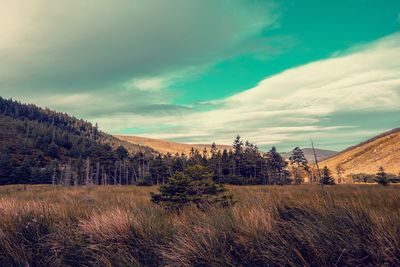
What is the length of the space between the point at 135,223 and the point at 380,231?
Answer: 3281mm

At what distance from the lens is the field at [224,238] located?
318cm

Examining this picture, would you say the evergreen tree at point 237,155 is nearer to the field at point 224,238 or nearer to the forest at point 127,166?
the forest at point 127,166

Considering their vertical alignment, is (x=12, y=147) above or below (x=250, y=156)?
above

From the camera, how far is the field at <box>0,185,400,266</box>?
3184 millimetres

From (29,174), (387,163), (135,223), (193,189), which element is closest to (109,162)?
(29,174)

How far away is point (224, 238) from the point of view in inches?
154

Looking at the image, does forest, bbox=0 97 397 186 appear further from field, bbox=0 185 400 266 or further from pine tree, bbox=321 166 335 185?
field, bbox=0 185 400 266

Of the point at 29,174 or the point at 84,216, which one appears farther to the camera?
the point at 29,174

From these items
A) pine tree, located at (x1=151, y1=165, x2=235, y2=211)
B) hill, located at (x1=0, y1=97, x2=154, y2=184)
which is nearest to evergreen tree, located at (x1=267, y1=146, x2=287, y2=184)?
hill, located at (x1=0, y1=97, x2=154, y2=184)

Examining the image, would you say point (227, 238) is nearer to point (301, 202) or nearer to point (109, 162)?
point (301, 202)

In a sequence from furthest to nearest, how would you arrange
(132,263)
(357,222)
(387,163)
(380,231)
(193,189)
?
(387,163) → (193,189) → (132,263) → (357,222) → (380,231)

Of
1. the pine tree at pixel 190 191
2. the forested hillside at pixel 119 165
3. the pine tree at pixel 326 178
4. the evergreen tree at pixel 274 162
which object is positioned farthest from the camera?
the evergreen tree at pixel 274 162

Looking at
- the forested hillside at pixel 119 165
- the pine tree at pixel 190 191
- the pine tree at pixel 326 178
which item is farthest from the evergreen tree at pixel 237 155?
the pine tree at pixel 190 191

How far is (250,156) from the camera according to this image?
65.2 m
